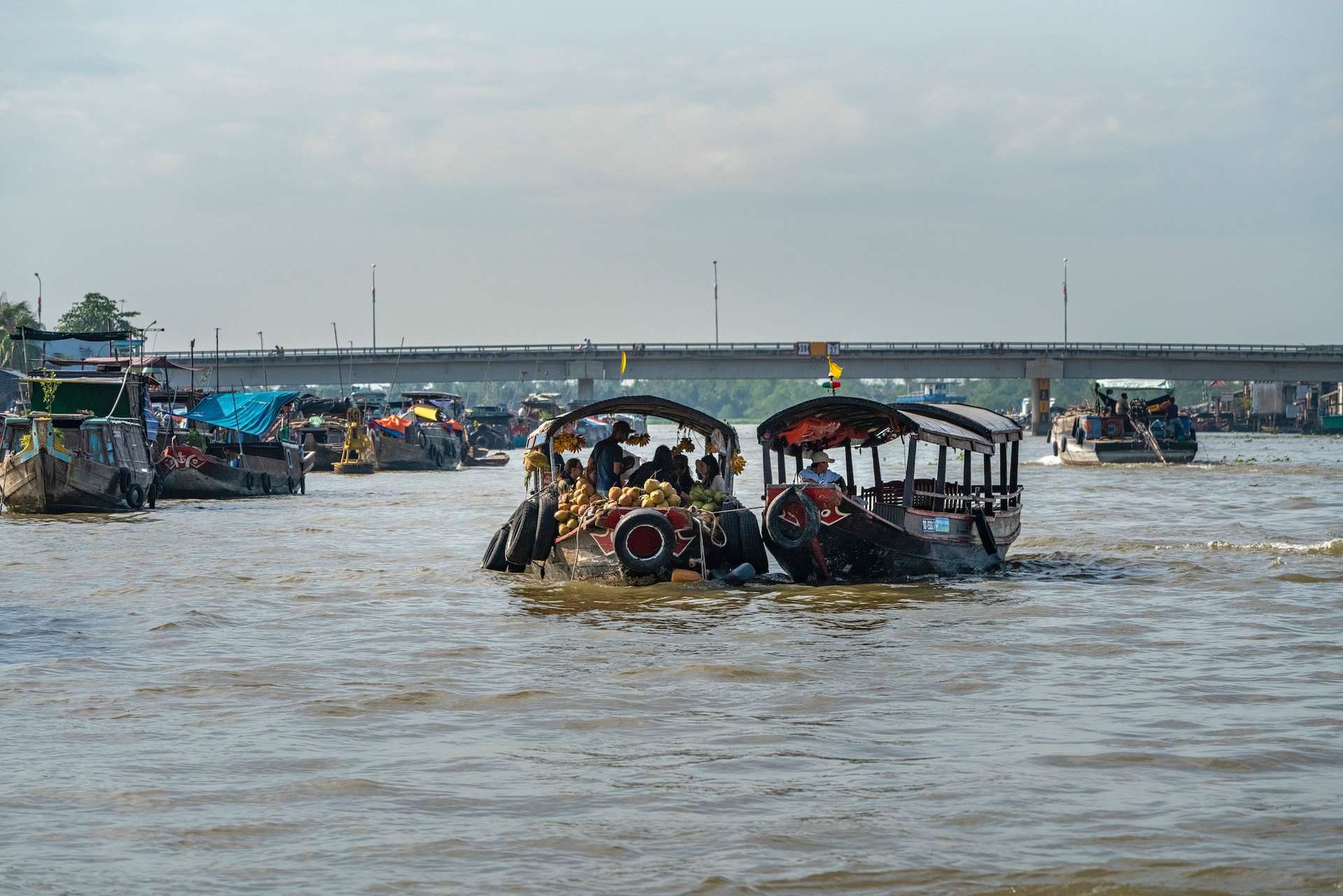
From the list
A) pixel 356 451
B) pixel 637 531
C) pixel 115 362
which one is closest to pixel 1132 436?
pixel 356 451

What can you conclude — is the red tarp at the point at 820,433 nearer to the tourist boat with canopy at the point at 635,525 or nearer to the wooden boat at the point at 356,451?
the tourist boat with canopy at the point at 635,525

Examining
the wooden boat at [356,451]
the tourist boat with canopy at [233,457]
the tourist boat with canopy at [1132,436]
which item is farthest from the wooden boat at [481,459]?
the tourist boat with canopy at [1132,436]

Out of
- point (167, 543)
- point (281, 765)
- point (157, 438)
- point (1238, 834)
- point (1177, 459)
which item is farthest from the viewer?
point (1177, 459)

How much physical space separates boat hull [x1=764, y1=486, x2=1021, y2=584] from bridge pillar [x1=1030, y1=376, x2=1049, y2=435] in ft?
244

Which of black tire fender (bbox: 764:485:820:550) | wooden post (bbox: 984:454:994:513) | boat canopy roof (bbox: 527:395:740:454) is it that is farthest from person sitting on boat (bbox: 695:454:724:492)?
wooden post (bbox: 984:454:994:513)

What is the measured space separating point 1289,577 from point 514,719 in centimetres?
1153

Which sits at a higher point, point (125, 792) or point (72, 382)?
point (72, 382)

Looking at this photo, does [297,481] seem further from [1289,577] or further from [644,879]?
[644,879]

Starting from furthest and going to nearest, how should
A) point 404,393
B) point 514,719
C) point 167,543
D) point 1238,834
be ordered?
point 404,393
point 167,543
point 514,719
point 1238,834

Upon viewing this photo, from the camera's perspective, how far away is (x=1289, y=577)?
59.2 feet

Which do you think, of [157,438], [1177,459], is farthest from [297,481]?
[1177,459]

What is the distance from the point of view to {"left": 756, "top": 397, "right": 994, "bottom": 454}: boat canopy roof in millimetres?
17344

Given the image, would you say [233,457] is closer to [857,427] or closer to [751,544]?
[857,427]

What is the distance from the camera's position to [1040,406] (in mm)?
95062
